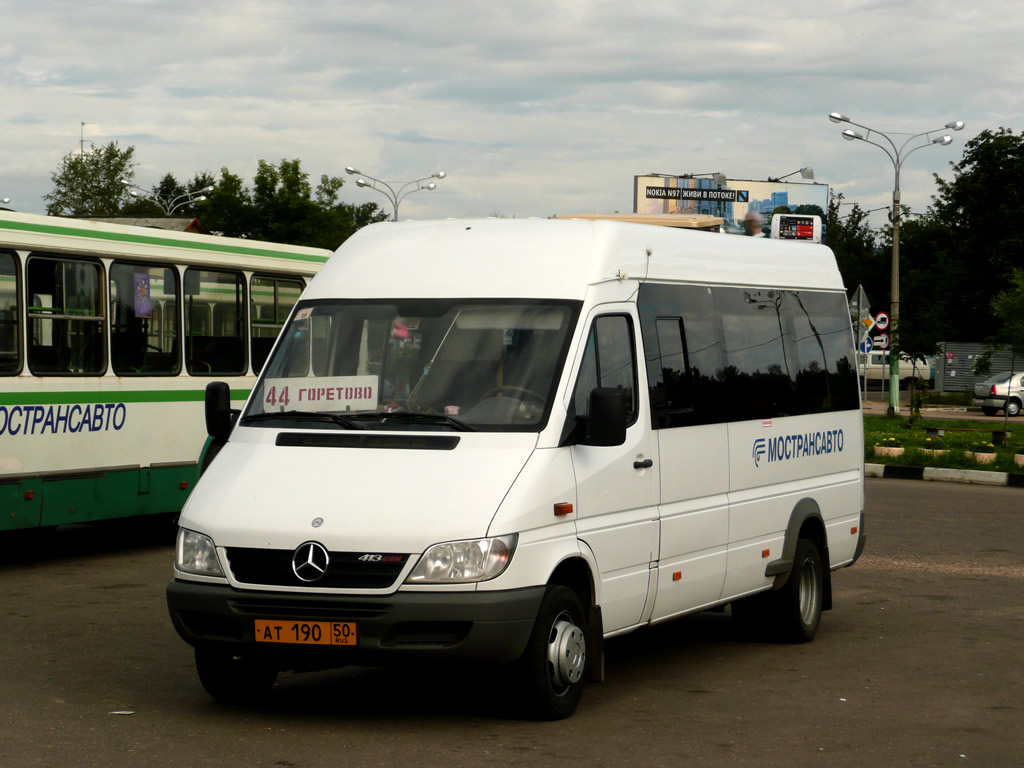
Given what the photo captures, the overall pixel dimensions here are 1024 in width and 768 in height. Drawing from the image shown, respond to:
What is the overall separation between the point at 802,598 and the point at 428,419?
3655 mm

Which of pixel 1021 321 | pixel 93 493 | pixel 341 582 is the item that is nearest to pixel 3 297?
pixel 93 493

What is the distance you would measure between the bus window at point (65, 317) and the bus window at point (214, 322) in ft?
4.08

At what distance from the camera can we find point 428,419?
7.29 meters

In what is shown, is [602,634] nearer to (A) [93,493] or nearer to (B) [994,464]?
(A) [93,493]

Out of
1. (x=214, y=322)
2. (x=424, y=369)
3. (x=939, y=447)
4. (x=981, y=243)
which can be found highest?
(x=981, y=243)

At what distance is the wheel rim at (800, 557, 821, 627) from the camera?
9938 mm

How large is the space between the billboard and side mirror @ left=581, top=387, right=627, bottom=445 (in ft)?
251

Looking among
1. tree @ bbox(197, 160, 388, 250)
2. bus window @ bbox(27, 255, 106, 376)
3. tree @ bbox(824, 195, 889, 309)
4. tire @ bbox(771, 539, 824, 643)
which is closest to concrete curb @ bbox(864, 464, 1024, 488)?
tire @ bbox(771, 539, 824, 643)

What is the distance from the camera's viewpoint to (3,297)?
12.6 m

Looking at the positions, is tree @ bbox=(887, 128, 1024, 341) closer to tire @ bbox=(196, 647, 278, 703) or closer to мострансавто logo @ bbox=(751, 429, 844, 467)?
мострансавто logo @ bbox=(751, 429, 844, 467)

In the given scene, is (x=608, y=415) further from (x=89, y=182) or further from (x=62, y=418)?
(x=89, y=182)

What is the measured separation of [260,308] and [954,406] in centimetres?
4294

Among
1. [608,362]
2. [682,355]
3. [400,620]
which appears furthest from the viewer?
[682,355]

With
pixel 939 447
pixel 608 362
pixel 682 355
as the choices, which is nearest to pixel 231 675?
pixel 608 362
